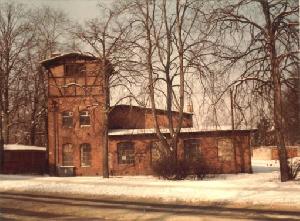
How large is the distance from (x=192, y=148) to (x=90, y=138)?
750 centimetres

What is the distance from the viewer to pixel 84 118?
3138cm

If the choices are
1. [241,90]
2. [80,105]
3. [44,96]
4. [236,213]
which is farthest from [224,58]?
[44,96]

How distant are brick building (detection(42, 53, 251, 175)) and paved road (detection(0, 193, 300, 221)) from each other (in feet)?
48.0

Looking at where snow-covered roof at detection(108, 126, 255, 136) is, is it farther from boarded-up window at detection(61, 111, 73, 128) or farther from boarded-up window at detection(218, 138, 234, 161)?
boarded-up window at detection(61, 111, 73, 128)

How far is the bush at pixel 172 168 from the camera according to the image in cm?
2303

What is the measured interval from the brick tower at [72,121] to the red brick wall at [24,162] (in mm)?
2805

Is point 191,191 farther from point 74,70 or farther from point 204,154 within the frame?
point 74,70

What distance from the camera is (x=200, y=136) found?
29188 millimetres

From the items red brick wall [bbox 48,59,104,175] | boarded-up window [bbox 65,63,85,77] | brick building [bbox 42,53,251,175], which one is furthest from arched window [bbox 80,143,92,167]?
boarded-up window [bbox 65,63,85,77]

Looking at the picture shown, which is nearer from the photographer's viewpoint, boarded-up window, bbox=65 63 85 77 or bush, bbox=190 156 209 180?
bush, bbox=190 156 209 180

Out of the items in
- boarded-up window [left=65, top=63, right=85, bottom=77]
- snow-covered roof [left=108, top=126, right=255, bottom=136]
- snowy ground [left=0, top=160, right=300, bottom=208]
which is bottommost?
snowy ground [left=0, top=160, right=300, bottom=208]

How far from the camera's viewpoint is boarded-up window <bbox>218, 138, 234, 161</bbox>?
2883 centimetres

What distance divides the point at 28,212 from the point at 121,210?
2883 millimetres

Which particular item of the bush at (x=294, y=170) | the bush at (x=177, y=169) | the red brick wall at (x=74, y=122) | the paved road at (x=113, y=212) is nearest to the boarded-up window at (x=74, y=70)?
the red brick wall at (x=74, y=122)
